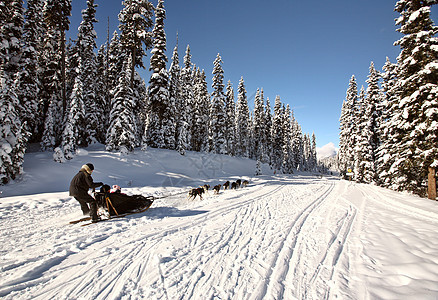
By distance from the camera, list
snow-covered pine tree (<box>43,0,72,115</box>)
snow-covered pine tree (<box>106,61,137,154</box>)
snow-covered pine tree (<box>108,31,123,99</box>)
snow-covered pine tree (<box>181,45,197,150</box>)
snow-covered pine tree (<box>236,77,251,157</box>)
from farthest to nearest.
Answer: snow-covered pine tree (<box>236,77,251,157</box>) < snow-covered pine tree (<box>181,45,197,150</box>) < snow-covered pine tree (<box>108,31,123,99</box>) < snow-covered pine tree (<box>106,61,137,154</box>) < snow-covered pine tree (<box>43,0,72,115</box>)

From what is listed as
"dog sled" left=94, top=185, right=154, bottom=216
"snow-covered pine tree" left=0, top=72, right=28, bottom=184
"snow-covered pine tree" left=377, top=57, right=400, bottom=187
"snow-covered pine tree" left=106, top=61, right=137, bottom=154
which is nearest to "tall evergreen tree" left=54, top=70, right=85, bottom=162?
"snow-covered pine tree" left=106, top=61, right=137, bottom=154

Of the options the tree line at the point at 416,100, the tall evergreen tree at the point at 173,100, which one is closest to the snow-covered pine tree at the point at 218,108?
the tall evergreen tree at the point at 173,100

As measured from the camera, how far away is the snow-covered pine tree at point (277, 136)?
50906 millimetres

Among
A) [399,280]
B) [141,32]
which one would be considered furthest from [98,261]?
[141,32]

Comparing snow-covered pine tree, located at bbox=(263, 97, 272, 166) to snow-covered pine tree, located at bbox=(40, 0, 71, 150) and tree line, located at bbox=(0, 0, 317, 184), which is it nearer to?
tree line, located at bbox=(0, 0, 317, 184)

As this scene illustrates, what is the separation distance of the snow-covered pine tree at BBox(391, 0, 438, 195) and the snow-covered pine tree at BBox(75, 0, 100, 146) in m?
31.6

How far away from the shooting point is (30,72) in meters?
21.2

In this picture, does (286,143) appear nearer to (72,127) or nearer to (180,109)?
(180,109)

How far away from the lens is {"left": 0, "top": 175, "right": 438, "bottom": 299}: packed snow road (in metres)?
3.11

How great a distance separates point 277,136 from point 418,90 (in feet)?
126

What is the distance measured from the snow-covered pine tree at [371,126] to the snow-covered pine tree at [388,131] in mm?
4044

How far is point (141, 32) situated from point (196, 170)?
16.7 meters

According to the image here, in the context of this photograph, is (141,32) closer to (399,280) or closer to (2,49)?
(2,49)

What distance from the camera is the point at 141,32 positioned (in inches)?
840
